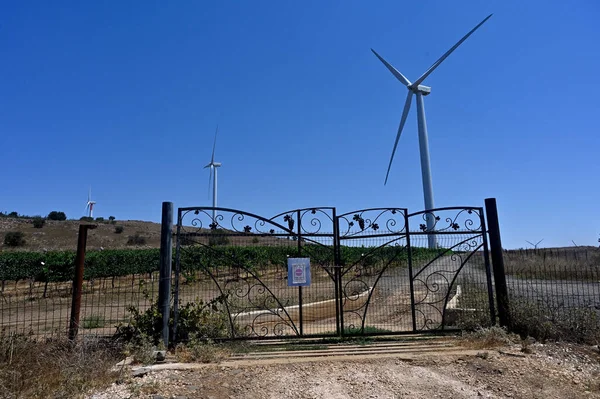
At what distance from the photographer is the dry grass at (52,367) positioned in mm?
4664

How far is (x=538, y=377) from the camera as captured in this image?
18.0ft

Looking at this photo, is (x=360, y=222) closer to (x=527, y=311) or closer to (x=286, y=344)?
(x=286, y=344)

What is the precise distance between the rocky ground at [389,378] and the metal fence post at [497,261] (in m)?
1.17

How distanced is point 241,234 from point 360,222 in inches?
91.1

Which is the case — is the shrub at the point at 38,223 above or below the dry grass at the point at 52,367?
above

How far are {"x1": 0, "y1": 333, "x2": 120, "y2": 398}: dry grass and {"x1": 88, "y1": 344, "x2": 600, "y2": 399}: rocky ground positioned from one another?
312 mm

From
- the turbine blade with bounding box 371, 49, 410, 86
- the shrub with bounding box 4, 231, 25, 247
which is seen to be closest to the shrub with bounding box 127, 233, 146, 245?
the shrub with bounding box 4, 231, 25, 247

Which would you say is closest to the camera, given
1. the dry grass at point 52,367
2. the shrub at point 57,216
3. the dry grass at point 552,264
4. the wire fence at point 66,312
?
the dry grass at point 52,367

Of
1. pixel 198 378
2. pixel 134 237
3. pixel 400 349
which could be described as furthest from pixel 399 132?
pixel 134 237

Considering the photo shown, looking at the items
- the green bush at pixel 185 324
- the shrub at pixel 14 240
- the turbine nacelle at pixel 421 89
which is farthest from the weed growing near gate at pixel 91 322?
the shrub at pixel 14 240

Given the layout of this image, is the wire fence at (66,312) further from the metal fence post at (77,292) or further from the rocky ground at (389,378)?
the rocky ground at (389,378)

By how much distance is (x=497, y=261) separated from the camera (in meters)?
7.79

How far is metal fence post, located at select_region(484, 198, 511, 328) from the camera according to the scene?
745 centimetres

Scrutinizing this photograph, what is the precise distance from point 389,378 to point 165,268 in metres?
4.15
